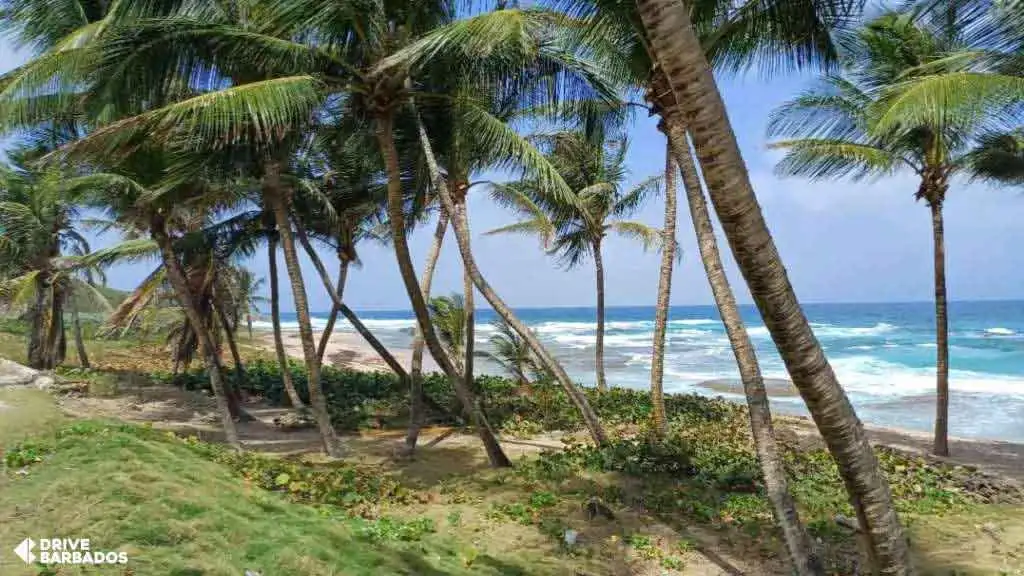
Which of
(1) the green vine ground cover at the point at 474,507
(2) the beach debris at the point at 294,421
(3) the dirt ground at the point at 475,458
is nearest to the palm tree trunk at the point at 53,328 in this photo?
(3) the dirt ground at the point at 475,458

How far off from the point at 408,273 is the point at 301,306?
2.19 meters

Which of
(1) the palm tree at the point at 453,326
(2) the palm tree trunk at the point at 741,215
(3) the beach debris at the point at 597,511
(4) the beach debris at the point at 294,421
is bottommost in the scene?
(4) the beach debris at the point at 294,421

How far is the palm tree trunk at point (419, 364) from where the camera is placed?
9.10 metres

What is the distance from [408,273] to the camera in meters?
8.20

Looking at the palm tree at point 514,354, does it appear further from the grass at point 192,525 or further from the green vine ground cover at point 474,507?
the grass at point 192,525

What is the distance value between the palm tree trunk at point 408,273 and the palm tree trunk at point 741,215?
5.50 meters

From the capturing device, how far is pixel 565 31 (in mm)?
7152

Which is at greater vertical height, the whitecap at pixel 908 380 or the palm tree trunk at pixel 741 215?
the palm tree trunk at pixel 741 215

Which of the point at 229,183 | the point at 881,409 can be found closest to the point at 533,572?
the point at 229,183

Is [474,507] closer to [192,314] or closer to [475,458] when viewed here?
[475,458]

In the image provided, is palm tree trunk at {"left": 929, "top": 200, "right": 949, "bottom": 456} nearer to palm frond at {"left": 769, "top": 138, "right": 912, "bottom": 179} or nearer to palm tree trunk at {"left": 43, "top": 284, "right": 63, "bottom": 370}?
palm frond at {"left": 769, "top": 138, "right": 912, "bottom": 179}

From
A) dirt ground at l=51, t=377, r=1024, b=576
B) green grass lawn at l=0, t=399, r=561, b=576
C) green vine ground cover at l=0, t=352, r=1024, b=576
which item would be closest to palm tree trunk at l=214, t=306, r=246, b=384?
dirt ground at l=51, t=377, r=1024, b=576

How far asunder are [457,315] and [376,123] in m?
8.72

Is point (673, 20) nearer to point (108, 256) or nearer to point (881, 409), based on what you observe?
point (108, 256)
